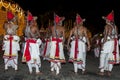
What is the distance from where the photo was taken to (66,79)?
1415 cm

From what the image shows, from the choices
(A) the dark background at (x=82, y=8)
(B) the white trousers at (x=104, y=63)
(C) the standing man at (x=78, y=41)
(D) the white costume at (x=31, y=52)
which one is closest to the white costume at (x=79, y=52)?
(C) the standing man at (x=78, y=41)

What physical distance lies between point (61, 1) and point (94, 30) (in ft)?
22.3

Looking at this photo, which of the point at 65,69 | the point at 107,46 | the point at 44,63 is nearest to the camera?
the point at 107,46

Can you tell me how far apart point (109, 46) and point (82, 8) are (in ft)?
78.0

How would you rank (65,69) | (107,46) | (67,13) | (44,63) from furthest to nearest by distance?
(67,13)
(44,63)
(65,69)
(107,46)

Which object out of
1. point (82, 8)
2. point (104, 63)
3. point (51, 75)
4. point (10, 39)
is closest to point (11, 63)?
point (10, 39)

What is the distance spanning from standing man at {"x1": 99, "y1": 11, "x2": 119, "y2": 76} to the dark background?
16.8 meters

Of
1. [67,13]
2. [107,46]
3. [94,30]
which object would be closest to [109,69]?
[107,46]

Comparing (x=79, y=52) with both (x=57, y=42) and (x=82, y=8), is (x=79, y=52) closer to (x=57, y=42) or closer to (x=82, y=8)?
(x=57, y=42)

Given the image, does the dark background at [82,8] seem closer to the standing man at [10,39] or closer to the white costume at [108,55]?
the white costume at [108,55]

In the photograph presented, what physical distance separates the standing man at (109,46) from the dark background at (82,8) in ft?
55.1

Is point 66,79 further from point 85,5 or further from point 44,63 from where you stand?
point 85,5

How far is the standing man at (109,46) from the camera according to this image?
1497 centimetres

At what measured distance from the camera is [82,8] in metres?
38.7
